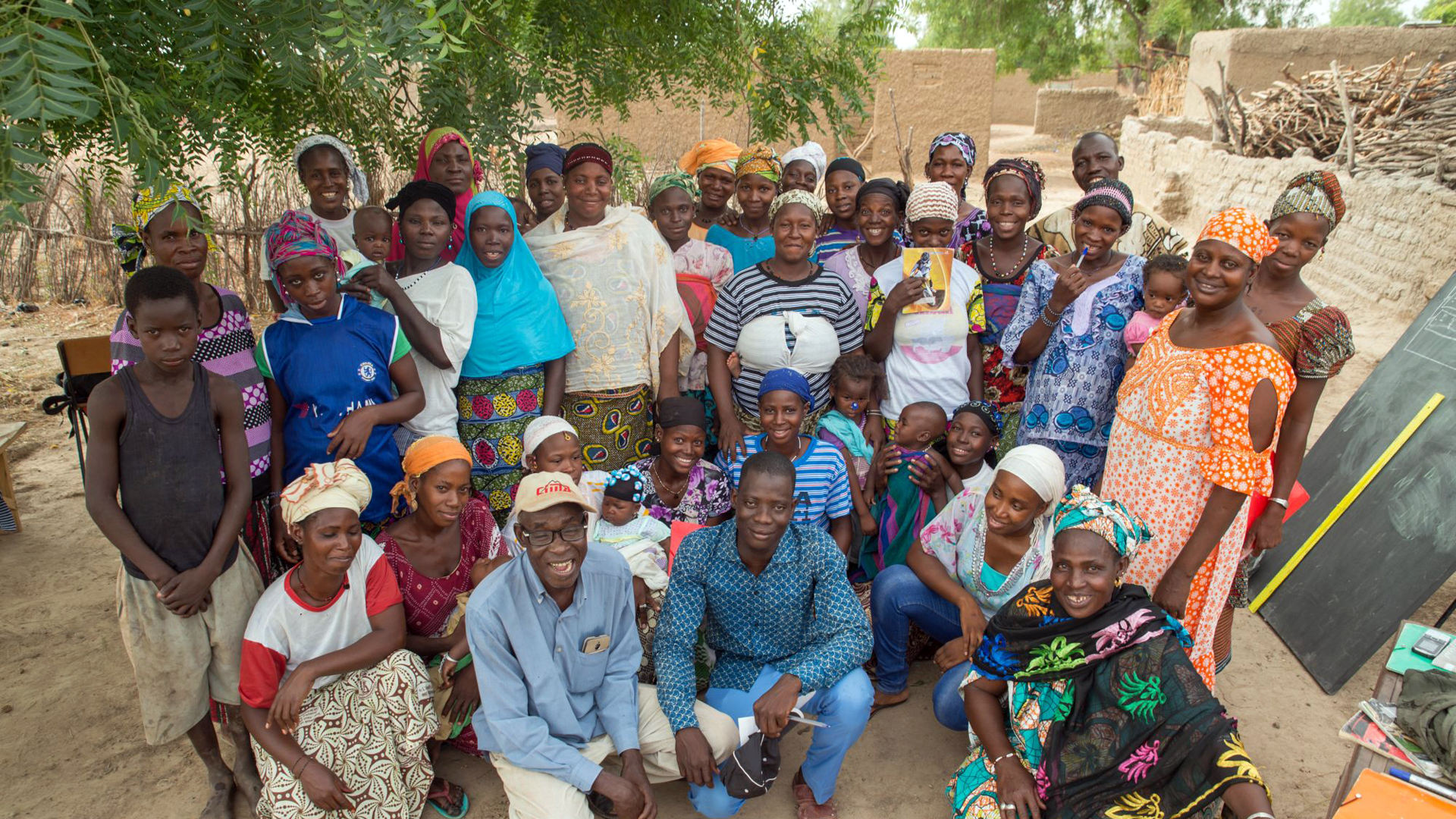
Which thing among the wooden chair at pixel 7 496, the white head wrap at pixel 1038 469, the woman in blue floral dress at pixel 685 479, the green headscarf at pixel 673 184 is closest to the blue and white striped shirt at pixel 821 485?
the woman in blue floral dress at pixel 685 479

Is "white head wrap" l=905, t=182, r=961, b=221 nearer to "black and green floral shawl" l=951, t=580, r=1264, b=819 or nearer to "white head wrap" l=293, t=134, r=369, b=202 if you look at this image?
"black and green floral shawl" l=951, t=580, r=1264, b=819

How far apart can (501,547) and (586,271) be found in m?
1.28

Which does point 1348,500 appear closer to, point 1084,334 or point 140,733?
point 1084,334

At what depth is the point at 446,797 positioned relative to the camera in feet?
9.96

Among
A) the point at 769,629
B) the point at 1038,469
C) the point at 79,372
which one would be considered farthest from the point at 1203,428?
the point at 79,372

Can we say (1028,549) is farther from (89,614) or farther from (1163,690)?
(89,614)

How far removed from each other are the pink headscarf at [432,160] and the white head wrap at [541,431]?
863 mm

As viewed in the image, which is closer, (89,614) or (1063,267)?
(1063,267)

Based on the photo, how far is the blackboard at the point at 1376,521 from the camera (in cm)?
373

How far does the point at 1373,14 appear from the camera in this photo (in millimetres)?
43031

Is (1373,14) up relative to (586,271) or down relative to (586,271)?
up

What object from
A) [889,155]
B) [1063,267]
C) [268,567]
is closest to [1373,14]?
[889,155]

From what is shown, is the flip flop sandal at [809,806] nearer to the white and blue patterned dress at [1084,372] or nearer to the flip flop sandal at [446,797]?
the flip flop sandal at [446,797]

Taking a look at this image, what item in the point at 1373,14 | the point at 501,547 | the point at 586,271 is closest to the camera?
the point at 501,547
